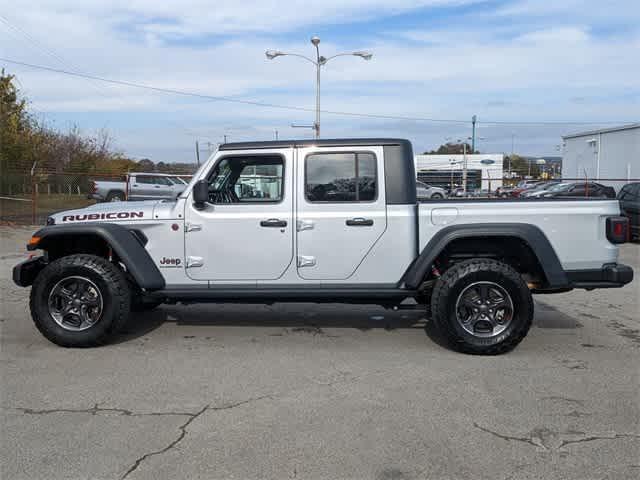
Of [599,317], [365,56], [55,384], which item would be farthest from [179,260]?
[365,56]

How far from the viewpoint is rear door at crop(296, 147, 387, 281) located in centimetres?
541

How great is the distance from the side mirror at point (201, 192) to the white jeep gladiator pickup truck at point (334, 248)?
0.05 ft

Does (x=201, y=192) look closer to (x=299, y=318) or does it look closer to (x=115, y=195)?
(x=299, y=318)

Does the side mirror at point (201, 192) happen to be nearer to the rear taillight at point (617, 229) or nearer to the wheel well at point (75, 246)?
the wheel well at point (75, 246)

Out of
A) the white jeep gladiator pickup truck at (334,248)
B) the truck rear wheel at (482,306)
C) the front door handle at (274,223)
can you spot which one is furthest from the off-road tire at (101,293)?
the truck rear wheel at (482,306)

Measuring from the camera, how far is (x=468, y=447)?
3.53 m

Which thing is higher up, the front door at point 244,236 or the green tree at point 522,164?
the green tree at point 522,164

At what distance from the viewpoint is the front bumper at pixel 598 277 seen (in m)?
5.20

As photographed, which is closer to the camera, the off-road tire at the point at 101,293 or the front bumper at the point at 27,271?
the off-road tire at the point at 101,293

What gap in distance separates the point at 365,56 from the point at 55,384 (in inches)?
918

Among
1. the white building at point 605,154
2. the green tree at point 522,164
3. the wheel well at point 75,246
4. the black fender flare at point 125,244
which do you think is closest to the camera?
the black fender flare at point 125,244

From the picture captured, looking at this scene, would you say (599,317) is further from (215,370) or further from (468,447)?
(215,370)

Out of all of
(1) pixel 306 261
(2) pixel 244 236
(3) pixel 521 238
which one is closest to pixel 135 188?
(2) pixel 244 236

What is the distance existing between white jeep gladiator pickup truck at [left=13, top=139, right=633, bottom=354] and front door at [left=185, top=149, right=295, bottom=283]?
0.4 inches
